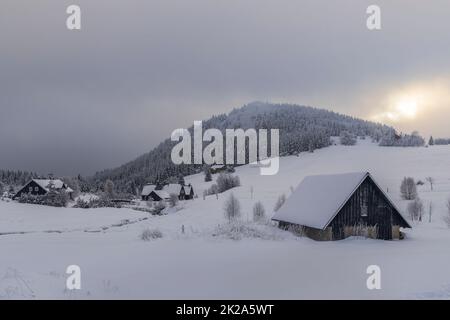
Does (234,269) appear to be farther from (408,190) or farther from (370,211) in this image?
(408,190)

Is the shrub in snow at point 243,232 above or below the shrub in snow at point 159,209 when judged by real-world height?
above

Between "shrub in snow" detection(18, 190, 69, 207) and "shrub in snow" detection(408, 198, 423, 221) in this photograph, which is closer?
"shrub in snow" detection(408, 198, 423, 221)

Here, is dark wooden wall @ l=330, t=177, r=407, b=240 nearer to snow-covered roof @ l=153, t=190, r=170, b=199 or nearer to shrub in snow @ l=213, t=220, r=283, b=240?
shrub in snow @ l=213, t=220, r=283, b=240

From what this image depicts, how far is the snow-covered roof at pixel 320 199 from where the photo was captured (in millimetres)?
27594

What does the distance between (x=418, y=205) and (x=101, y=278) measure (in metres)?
49.8

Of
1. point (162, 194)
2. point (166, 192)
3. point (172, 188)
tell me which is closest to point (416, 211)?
point (162, 194)

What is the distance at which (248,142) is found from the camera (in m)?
196

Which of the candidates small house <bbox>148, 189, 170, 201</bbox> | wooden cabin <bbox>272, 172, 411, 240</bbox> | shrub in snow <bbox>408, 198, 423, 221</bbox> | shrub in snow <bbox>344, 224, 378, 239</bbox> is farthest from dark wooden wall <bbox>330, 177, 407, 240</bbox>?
small house <bbox>148, 189, 170, 201</bbox>

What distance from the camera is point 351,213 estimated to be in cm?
2791

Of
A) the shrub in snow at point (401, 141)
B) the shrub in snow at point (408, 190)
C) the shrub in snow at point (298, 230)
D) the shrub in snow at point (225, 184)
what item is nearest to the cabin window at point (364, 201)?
the shrub in snow at point (298, 230)

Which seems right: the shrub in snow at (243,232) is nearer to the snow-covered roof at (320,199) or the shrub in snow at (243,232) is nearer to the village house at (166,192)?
the snow-covered roof at (320,199)

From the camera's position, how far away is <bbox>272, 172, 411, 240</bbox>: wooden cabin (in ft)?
89.6
